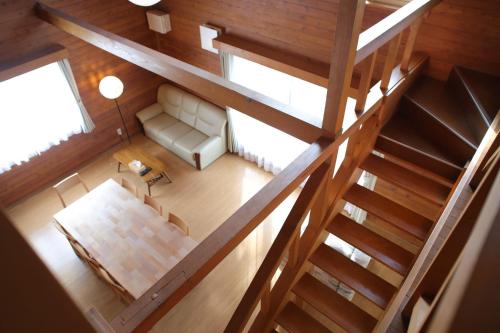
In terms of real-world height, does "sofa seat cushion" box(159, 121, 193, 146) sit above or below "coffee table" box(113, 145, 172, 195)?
above

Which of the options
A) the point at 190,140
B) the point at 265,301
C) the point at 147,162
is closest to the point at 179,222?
the point at 147,162

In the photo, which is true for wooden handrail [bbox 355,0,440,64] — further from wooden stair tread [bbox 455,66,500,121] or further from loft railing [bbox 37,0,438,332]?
wooden stair tread [bbox 455,66,500,121]

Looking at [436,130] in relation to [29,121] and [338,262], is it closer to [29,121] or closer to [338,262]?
[338,262]

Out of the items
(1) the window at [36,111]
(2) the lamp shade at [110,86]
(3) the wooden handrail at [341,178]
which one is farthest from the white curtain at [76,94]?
(3) the wooden handrail at [341,178]

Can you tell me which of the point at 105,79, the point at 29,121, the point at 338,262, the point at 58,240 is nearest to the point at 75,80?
the point at 105,79

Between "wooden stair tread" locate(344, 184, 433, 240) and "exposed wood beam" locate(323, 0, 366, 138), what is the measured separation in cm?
113

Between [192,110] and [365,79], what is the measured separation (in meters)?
4.65

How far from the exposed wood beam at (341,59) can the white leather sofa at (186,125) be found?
167 inches

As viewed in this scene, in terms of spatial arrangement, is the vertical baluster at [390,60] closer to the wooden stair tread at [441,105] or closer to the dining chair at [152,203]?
the wooden stair tread at [441,105]

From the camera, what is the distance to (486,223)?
1.12 feet

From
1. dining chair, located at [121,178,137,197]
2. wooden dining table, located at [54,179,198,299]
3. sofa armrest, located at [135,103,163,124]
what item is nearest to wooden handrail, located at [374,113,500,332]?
wooden dining table, located at [54,179,198,299]

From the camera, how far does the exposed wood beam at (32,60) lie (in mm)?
4730

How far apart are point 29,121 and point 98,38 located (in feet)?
9.75

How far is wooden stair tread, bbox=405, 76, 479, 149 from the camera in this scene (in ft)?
9.67
